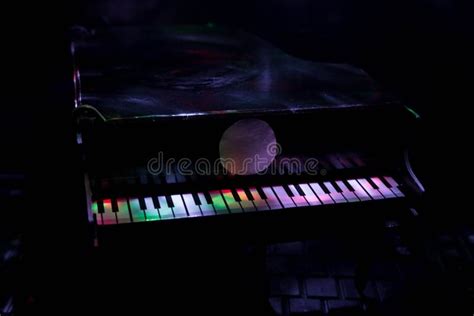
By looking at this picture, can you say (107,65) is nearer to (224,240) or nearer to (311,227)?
(224,240)

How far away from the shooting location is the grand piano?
277 centimetres

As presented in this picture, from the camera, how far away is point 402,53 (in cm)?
446

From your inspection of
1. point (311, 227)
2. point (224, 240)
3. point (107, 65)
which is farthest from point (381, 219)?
point (107, 65)

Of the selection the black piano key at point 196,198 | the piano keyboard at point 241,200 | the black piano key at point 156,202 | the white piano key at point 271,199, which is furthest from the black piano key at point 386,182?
the black piano key at point 156,202

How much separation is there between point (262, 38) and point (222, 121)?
293 cm

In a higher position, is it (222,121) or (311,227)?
(222,121)

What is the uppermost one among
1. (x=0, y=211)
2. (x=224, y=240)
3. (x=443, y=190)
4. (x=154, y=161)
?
(x=154, y=161)

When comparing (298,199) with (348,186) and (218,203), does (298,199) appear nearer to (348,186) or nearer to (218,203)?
(348,186)

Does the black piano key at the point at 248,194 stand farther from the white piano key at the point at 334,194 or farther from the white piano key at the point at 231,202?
the white piano key at the point at 334,194

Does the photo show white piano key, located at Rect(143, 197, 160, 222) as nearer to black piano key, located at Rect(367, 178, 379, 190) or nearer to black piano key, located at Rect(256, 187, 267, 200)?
black piano key, located at Rect(256, 187, 267, 200)

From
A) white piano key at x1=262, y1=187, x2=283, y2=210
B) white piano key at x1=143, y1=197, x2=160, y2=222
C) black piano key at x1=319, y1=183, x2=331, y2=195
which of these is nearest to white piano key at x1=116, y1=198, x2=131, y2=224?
white piano key at x1=143, y1=197, x2=160, y2=222

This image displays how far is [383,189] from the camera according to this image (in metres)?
3.12

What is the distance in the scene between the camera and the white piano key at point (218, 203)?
2.86 m

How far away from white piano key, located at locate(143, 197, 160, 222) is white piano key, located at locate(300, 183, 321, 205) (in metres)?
0.94
